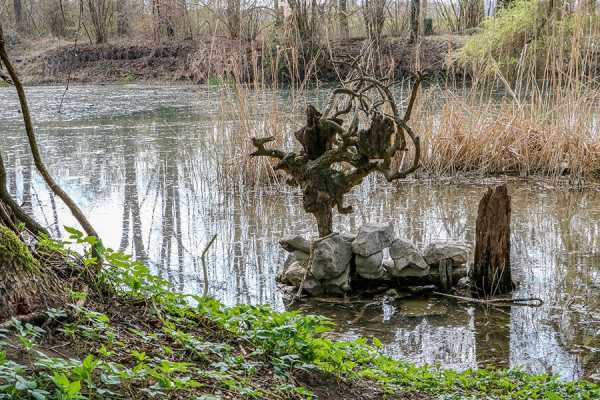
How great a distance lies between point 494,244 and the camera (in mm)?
4234

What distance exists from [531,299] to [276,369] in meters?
2.27

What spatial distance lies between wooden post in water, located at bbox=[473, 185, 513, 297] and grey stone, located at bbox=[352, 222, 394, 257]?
0.59m

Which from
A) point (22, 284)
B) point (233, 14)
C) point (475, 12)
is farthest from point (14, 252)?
point (475, 12)

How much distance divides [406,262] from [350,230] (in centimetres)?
147

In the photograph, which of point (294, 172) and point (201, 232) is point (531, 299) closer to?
point (294, 172)

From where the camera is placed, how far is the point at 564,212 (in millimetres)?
6246

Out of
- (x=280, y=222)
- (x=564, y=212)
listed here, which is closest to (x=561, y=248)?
(x=564, y=212)

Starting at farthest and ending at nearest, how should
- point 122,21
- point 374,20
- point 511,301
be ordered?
1. point 122,21
2. point 374,20
3. point 511,301

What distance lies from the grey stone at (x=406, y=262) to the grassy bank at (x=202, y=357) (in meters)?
1.27

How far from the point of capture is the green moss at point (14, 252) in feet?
6.88

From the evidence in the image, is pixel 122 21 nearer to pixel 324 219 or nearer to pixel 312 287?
pixel 324 219

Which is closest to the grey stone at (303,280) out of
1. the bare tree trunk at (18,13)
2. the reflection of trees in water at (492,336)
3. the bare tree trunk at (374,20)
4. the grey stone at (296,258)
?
the grey stone at (296,258)

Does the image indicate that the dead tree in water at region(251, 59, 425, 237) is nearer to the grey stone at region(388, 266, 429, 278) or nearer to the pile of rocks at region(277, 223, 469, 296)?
the pile of rocks at region(277, 223, 469, 296)

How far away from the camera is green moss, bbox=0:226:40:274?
210 centimetres
